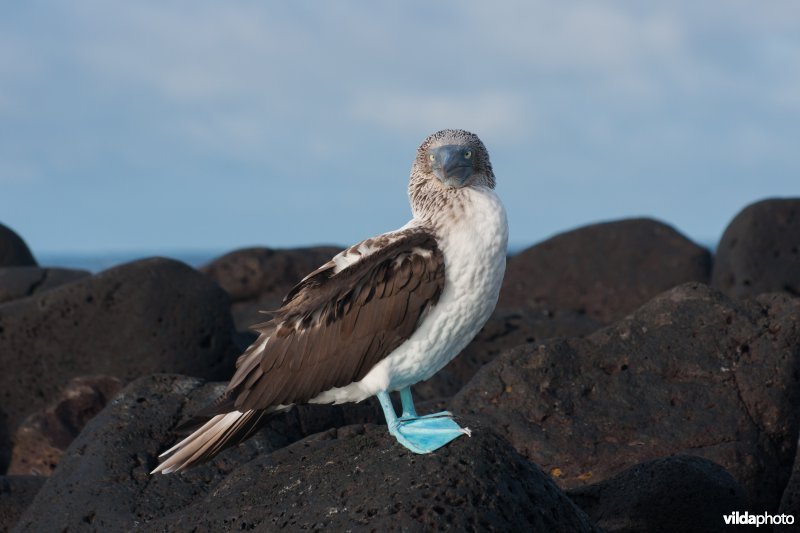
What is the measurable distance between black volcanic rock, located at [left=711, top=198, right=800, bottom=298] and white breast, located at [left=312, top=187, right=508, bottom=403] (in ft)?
32.7

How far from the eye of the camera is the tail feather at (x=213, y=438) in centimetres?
557

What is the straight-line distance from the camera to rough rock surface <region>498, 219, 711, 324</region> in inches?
635

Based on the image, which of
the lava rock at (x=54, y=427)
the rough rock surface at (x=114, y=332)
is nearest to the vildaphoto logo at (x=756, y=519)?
the rough rock surface at (x=114, y=332)

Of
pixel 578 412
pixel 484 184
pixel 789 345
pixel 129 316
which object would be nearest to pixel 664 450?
pixel 578 412

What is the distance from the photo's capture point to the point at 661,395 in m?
8.13

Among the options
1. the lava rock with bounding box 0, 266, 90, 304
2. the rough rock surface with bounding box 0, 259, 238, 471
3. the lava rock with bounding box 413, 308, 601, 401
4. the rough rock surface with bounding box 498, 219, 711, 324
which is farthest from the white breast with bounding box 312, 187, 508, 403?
the rough rock surface with bounding box 498, 219, 711, 324

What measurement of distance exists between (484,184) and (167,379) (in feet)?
10.7

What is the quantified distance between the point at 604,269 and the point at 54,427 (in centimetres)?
912

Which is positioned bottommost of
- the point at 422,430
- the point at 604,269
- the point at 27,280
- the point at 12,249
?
the point at 604,269

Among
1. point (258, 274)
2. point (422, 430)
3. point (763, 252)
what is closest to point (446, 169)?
point (422, 430)

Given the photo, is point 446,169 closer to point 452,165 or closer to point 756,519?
point 452,165

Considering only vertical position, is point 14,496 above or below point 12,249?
below

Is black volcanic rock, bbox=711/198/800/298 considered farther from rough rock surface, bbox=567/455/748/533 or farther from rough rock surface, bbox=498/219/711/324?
rough rock surface, bbox=567/455/748/533

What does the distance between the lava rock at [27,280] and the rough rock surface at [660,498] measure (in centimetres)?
974
